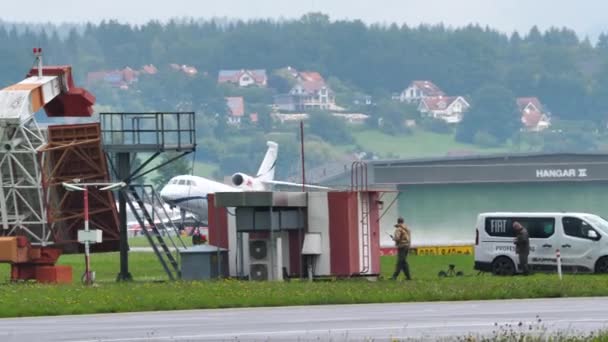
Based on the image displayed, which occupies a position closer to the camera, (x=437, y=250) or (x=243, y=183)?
(x=437, y=250)

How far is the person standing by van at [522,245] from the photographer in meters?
53.2

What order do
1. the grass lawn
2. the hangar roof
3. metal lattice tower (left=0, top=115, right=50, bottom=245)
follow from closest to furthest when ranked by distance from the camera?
1. the grass lawn
2. metal lattice tower (left=0, top=115, right=50, bottom=245)
3. the hangar roof

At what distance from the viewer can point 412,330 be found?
31.0 metres

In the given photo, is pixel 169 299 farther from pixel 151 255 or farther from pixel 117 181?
pixel 151 255

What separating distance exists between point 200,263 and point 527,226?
417 inches

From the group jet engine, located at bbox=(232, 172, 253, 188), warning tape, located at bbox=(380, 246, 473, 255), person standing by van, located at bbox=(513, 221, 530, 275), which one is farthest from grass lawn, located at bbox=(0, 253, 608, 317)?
jet engine, located at bbox=(232, 172, 253, 188)

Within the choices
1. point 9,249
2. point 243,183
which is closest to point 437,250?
point 243,183

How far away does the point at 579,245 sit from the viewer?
5506 centimetres

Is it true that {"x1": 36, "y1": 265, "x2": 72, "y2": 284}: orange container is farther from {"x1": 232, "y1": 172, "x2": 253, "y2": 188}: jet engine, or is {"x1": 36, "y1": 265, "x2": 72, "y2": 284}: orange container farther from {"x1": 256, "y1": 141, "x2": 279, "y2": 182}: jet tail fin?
{"x1": 256, "y1": 141, "x2": 279, "y2": 182}: jet tail fin

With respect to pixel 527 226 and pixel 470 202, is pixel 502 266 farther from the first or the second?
pixel 470 202

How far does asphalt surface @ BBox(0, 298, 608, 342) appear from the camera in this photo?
30453 mm

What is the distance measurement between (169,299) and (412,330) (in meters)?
10.9

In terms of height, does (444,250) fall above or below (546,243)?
below

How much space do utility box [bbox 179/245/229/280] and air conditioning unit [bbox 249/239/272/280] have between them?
1060 mm
